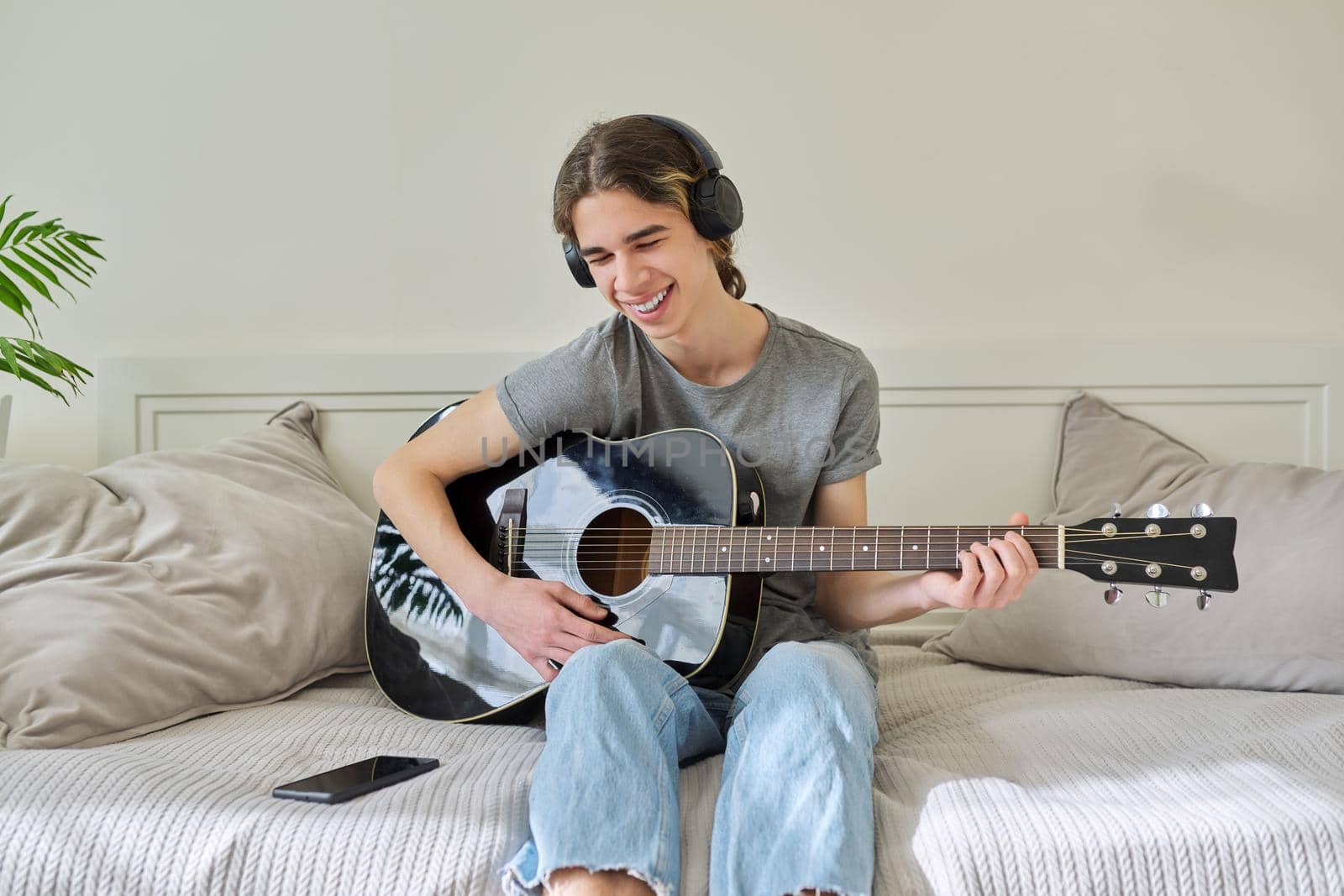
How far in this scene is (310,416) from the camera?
6.20 feet

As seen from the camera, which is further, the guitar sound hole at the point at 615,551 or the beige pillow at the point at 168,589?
the guitar sound hole at the point at 615,551

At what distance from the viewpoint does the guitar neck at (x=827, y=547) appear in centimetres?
114

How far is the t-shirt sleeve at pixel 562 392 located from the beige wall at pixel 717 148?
1.67 ft

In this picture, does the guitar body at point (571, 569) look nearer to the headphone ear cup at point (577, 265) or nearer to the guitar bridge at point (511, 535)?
the guitar bridge at point (511, 535)

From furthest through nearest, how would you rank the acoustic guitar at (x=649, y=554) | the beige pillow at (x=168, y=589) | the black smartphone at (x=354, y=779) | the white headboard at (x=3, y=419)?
the white headboard at (x=3, y=419)
the beige pillow at (x=168, y=589)
the acoustic guitar at (x=649, y=554)
the black smartphone at (x=354, y=779)

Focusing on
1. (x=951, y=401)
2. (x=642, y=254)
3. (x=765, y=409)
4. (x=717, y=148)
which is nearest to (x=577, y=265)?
(x=642, y=254)

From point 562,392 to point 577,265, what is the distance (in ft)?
0.56

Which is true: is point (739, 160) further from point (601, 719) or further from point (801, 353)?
point (601, 719)

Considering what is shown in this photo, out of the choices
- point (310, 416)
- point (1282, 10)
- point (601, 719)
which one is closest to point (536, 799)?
point (601, 719)

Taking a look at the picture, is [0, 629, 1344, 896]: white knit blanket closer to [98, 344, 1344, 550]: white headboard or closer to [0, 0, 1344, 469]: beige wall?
[98, 344, 1344, 550]: white headboard

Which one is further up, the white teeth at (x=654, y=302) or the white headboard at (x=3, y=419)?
the white teeth at (x=654, y=302)

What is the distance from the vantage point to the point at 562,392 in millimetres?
1390

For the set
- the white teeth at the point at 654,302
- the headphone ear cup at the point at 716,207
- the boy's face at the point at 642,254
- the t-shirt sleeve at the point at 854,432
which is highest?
the headphone ear cup at the point at 716,207

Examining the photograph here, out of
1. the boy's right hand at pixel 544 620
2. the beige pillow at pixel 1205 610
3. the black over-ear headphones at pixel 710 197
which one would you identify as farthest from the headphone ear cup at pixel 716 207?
the beige pillow at pixel 1205 610
